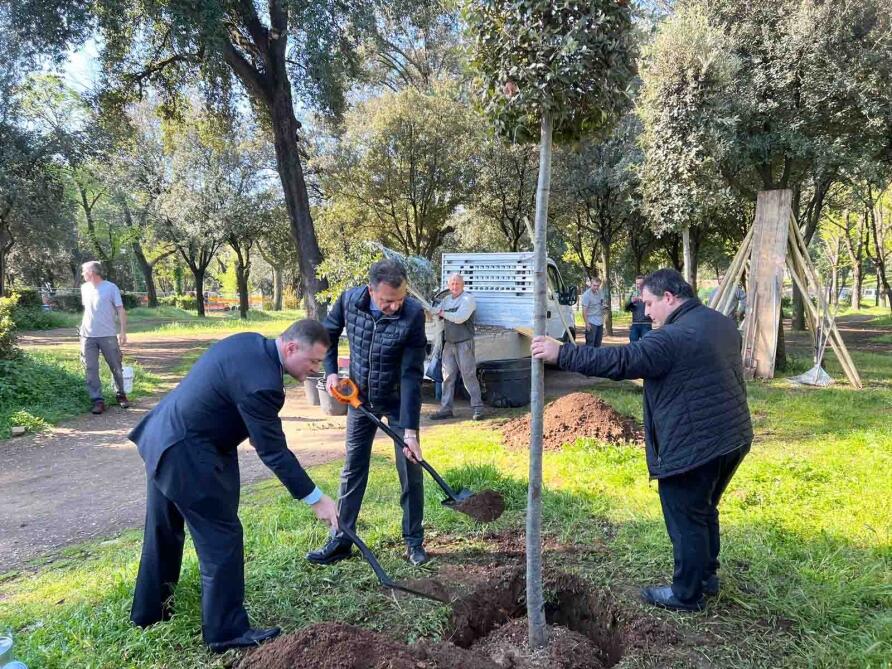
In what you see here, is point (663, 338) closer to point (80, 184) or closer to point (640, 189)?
point (640, 189)

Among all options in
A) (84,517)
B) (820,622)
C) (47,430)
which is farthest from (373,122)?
(820,622)

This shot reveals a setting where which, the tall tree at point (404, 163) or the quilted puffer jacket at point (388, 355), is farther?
the tall tree at point (404, 163)

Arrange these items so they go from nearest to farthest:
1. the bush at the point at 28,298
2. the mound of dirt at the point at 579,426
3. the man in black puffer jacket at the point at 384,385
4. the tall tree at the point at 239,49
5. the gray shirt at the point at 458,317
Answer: the man in black puffer jacket at the point at 384,385
the mound of dirt at the point at 579,426
the gray shirt at the point at 458,317
the tall tree at the point at 239,49
the bush at the point at 28,298

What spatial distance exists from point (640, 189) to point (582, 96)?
10257mm

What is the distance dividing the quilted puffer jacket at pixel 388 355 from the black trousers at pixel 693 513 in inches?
61.7

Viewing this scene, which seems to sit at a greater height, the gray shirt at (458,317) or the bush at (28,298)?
the bush at (28,298)

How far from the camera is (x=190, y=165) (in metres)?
24.4

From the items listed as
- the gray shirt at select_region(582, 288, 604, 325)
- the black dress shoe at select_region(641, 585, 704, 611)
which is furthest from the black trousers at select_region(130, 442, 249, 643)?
the gray shirt at select_region(582, 288, 604, 325)

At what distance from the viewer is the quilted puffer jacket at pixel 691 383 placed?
270 centimetres

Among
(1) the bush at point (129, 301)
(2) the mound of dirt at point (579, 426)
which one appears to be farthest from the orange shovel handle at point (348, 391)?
(1) the bush at point (129, 301)

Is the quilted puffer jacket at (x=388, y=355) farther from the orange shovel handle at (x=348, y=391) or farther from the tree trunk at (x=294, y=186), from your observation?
the tree trunk at (x=294, y=186)

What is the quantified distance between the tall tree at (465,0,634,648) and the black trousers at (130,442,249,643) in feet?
4.87

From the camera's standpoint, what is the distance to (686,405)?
9.04 feet

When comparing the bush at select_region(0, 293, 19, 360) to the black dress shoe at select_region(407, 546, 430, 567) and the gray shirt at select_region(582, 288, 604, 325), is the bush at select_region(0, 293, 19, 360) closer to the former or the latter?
the black dress shoe at select_region(407, 546, 430, 567)
